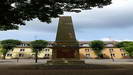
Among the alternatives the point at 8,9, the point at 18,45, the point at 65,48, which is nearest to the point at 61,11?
the point at 8,9

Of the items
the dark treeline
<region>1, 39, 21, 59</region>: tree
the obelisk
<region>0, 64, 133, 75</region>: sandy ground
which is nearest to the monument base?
the obelisk

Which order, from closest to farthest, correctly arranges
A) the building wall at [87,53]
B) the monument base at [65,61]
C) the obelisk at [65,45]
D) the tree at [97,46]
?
the monument base at [65,61]
the obelisk at [65,45]
the tree at [97,46]
the building wall at [87,53]

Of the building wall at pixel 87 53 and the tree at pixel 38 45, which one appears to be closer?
the tree at pixel 38 45

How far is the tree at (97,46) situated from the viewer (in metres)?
57.8

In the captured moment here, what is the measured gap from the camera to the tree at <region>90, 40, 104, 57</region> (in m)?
57.8

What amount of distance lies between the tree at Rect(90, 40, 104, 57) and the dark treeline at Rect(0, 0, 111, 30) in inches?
1955

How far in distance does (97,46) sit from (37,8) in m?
51.2

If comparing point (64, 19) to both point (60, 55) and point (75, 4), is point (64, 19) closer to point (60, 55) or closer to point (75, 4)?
point (60, 55)

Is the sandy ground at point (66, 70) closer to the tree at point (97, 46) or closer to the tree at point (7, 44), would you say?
the tree at point (7, 44)

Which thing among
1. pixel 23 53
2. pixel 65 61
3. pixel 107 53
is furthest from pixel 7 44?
pixel 65 61

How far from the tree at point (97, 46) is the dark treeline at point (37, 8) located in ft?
163

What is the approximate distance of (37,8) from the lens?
812cm

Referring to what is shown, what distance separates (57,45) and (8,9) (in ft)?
51.1

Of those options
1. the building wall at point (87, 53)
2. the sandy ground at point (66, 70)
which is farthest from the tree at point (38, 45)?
the sandy ground at point (66, 70)
